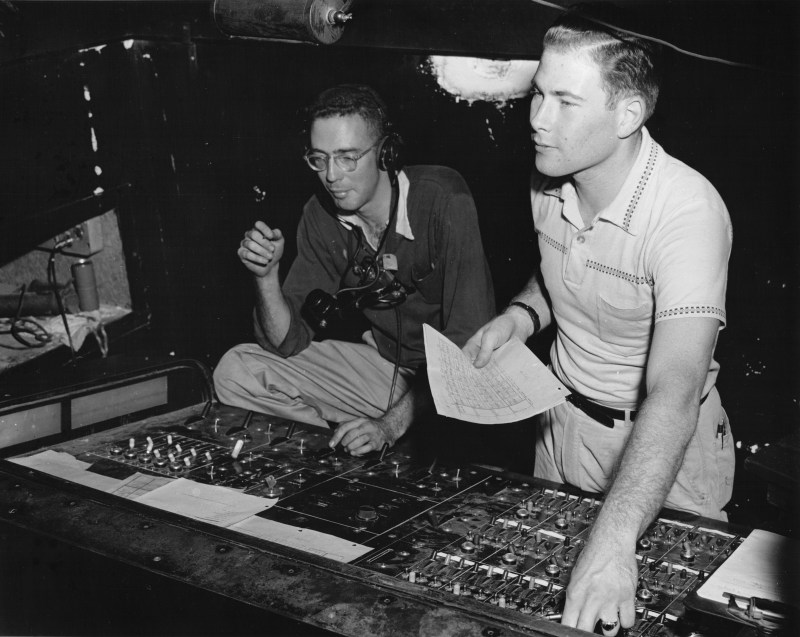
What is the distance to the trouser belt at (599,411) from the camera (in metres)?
2.48

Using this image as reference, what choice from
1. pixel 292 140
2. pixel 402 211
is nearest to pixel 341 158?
pixel 402 211

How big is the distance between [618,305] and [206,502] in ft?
3.93

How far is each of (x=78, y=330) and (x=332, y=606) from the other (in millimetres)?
3265

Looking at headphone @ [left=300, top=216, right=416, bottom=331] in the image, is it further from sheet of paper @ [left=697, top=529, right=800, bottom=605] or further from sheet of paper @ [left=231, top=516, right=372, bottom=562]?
sheet of paper @ [left=697, top=529, right=800, bottom=605]

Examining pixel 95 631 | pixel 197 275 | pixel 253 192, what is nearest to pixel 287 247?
pixel 253 192

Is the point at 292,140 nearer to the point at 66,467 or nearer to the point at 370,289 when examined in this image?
the point at 370,289

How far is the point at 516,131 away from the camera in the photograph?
135 inches

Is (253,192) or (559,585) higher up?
(253,192)

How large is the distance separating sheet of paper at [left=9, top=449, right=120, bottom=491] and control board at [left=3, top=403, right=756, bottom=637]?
3cm

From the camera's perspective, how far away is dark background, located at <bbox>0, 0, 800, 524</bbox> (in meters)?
2.88

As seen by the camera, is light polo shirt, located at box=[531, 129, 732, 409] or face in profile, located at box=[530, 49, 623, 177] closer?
light polo shirt, located at box=[531, 129, 732, 409]

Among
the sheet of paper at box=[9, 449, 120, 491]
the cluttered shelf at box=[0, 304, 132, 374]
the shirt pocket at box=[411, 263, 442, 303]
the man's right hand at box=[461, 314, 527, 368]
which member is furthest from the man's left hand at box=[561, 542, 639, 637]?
the cluttered shelf at box=[0, 304, 132, 374]

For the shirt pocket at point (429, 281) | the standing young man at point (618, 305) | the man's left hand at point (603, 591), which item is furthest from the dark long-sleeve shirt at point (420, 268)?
the man's left hand at point (603, 591)

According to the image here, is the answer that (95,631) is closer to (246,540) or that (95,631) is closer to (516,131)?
(246,540)
